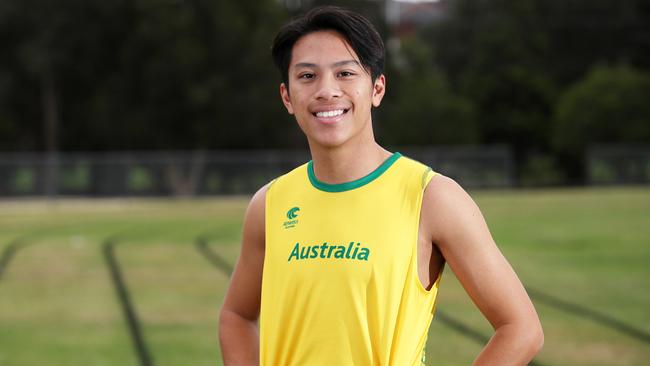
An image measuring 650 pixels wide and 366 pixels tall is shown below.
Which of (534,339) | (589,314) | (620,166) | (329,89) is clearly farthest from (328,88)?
(620,166)

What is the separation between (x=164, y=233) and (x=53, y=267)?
5651 millimetres

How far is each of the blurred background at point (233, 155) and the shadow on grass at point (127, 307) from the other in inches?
1.3

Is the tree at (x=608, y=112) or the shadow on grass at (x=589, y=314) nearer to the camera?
the shadow on grass at (x=589, y=314)

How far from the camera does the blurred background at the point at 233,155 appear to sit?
10281 mm

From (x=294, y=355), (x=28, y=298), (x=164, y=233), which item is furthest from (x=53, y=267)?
(x=294, y=355)

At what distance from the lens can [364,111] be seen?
2.45 metres

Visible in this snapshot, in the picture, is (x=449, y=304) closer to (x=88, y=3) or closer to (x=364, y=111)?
(x=364, y=111)

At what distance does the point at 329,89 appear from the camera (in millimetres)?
2387

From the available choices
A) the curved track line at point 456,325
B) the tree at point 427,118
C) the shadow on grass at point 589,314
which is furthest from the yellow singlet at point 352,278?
the tree at point 427,118

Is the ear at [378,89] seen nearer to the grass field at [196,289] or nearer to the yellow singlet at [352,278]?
the yellow singlet at [352,278]

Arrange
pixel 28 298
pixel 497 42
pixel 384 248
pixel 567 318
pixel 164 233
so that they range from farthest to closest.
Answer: pixel 497 42 < pixel 164 233 < pixel 28 298 < pixel 567 318 < pixel 384 248

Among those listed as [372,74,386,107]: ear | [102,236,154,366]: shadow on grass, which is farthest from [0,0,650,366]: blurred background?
[372,74,386,107]: ear

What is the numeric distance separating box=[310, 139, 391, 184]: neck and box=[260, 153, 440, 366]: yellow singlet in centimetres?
2

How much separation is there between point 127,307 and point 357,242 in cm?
916
